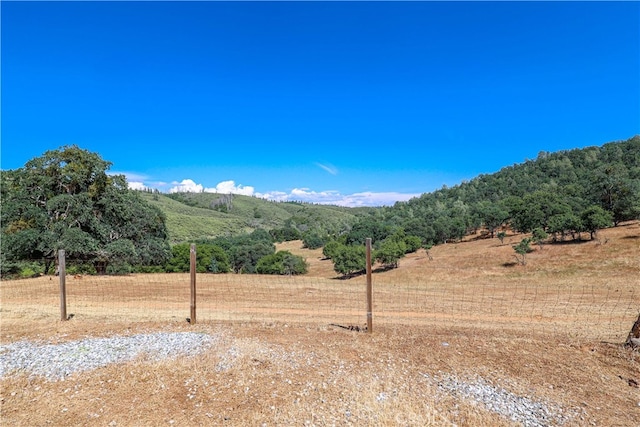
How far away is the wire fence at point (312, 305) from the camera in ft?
33.1

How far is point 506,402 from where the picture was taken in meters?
4.96

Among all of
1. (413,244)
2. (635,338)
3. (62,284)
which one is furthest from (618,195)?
(62,284)

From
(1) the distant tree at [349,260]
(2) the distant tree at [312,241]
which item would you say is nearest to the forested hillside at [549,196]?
(2) the distant tree at [312,241]

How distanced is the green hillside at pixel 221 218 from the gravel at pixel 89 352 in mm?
64197

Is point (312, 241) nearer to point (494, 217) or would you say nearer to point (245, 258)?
point (245, 258)

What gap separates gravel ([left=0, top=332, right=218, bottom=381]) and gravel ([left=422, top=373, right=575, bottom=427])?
15.1 feet

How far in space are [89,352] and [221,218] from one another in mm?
133625

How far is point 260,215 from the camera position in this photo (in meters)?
174

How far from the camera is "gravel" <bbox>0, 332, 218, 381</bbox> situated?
582cm

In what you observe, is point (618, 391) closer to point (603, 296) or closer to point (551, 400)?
point (551, 400)

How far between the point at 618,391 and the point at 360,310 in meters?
8.05

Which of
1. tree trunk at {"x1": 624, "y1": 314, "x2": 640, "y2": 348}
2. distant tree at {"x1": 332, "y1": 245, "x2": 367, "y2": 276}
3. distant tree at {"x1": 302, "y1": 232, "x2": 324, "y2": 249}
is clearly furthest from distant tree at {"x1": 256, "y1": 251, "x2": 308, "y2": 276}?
tree trunk at {"x1": 624, "y1": 314, "x2": 640, "y2": 348}

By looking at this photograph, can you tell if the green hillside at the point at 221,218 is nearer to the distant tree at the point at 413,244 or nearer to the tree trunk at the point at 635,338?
the distant tree at the point at 413,244

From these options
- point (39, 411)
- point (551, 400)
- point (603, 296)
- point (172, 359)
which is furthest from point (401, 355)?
point (603, 296)
